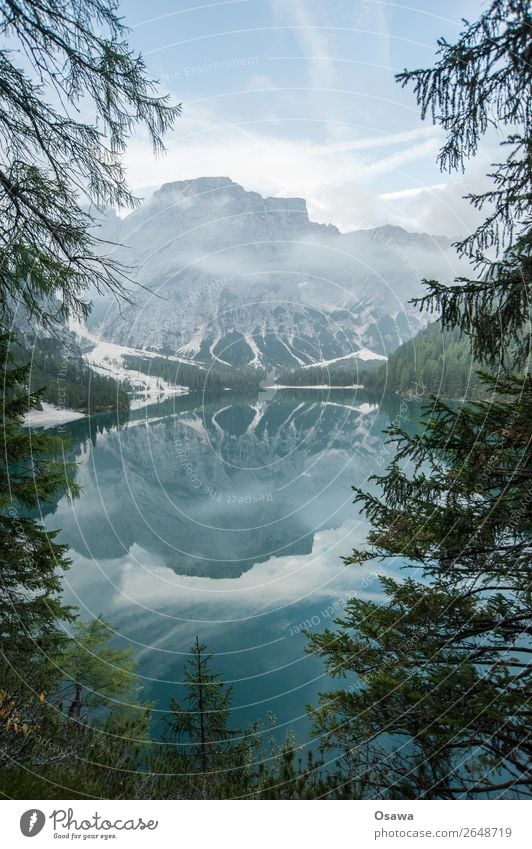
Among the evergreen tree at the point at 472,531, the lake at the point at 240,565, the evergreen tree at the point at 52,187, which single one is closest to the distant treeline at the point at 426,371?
the evergreen tree at the point at 472,531

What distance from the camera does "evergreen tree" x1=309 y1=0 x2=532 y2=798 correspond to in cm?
264

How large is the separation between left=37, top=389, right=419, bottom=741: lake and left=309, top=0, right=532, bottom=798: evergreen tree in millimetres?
5541

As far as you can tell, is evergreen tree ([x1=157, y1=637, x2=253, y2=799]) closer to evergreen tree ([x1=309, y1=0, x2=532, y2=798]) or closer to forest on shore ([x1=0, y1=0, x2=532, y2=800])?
forest on shore ([x1=0, y1=0, x2=532, y2=800])

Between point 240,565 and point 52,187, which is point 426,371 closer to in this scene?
point 52,187

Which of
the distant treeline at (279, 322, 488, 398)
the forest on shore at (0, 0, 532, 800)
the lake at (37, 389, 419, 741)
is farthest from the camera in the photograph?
the lake at (37, 389, 419, 741)

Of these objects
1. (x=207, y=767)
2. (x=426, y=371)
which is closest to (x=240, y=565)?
(x=207, y=767)

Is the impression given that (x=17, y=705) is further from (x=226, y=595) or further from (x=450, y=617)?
(x=226, y=595)

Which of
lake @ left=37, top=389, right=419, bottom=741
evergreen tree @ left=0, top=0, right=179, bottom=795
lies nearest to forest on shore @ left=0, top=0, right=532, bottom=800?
evergreen tree @ left=0, top=0, right=179, bottom=795

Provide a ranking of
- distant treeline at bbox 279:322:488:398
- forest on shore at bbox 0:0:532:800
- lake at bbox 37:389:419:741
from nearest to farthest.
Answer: forest on shore at bbox 0:0:532:800
distant treeline at bbox 279:322:488:398
lake at bbox 37:389:419:741

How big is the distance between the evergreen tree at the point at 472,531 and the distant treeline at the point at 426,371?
1.18 feet

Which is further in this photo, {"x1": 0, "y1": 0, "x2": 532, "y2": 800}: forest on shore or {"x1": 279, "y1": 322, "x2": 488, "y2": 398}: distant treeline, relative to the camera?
{"x1": 279, "y1": 322, "x2": 488, "y2": 398}: distant treeline

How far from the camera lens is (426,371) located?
7.25 metres

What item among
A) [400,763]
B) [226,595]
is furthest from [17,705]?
[226,595]

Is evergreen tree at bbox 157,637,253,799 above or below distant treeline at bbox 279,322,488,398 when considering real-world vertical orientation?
below
